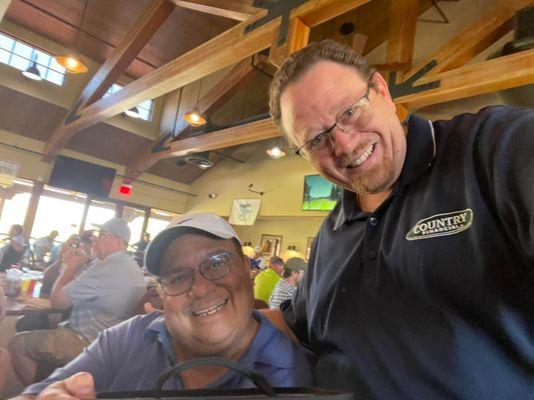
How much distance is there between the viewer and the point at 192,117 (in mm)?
7246

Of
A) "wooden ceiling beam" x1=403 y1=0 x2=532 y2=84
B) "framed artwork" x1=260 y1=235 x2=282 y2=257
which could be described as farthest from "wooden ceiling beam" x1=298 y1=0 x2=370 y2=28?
"framed artwork" x1=260 y1=235 x2=282 y2=257

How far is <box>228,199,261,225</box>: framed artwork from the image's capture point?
1020 cm

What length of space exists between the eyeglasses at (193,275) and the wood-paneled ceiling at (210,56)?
2.81 meters

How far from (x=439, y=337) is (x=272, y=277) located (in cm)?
403

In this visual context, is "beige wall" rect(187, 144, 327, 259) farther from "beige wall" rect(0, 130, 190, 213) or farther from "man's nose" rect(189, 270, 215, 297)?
"man's nose" rect(189, 270, 215, 297)

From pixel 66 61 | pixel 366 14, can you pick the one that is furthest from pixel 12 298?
pixel 366 14

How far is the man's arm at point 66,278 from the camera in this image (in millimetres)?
2748

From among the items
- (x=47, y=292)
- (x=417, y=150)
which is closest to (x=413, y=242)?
(x=417, y=150)

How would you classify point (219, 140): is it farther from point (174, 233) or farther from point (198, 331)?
point (198, 331)

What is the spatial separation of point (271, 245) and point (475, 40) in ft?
24.4

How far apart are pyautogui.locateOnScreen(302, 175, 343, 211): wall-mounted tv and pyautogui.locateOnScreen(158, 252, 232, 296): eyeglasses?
7.34 m

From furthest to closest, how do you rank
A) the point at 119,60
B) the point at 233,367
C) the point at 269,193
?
the point at 269,193, the point at 119,60, the point at 233,367

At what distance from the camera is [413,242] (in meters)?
0.72

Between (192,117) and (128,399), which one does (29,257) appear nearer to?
(192,117)
